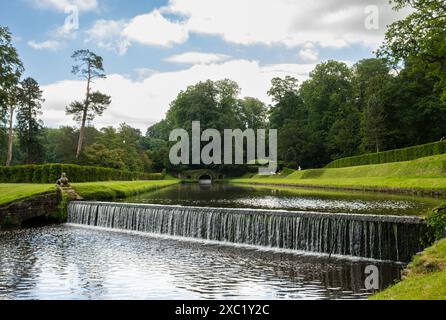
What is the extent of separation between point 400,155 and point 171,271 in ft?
146

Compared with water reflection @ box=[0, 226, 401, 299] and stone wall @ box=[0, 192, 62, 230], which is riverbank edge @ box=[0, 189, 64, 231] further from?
water reflection @ box=[0, 226, 401, 299]

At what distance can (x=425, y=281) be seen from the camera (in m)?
7.46

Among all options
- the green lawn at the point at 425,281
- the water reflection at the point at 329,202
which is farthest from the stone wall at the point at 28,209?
the green lawn at the point at 425,281

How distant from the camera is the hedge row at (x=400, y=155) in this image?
4425cm

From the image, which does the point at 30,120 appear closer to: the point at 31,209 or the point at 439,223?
the point at 31,209

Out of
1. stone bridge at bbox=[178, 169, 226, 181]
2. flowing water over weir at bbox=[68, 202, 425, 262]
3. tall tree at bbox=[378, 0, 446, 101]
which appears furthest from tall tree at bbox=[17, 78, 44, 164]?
tall tree at bbox=[378, 0, 446, 101]

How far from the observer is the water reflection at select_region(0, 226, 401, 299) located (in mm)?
9797

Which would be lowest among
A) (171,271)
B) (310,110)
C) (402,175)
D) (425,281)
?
(171,271)

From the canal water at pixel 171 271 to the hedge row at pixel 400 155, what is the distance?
1407 inches

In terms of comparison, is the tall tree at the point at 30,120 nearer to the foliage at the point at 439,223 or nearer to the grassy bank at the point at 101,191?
the grassy bank at the point at 101,191

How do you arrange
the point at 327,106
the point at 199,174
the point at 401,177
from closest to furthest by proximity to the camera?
the point at 401,177 < the point at 327,106 < the point at 199,174

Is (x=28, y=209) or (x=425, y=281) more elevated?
(x=425, y=281)

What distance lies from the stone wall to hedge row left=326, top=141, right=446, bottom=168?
1521 inches

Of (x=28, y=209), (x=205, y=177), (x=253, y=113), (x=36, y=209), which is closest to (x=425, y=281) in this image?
(x=28, y=209)
